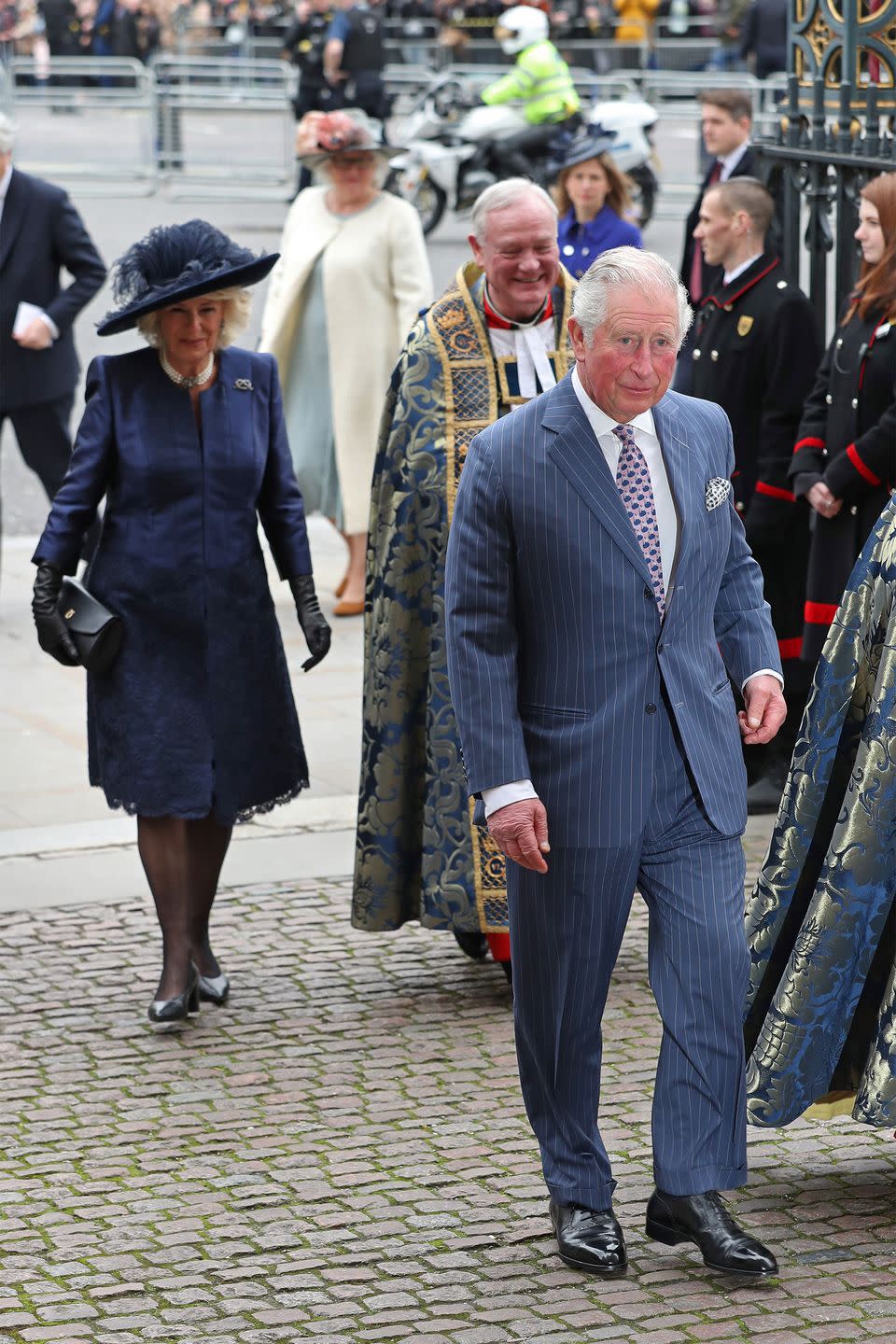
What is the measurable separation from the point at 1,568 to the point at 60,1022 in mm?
4709

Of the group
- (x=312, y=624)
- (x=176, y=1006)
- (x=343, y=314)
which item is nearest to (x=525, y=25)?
(x=343, y=314)

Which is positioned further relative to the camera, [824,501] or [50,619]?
[824,501]

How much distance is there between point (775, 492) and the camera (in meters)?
6.68

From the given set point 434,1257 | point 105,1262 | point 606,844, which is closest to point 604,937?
point 606,844

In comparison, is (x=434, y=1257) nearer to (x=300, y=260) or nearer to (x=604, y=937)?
(x=604, y=937)

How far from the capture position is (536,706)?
3840 mm

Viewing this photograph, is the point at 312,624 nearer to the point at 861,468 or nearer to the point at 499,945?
the point at 499,945

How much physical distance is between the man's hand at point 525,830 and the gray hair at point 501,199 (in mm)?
1775

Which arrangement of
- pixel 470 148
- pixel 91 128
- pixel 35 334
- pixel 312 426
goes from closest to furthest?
pixel 35 334 → pixel 312 426 → pixel 470 148 → pixel 91 128

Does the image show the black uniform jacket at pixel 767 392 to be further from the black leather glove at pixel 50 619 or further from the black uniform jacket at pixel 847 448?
the black leather glove at pixel 50 619

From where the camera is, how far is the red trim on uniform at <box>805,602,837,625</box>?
6.36 metres

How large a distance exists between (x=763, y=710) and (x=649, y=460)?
47 centimetres

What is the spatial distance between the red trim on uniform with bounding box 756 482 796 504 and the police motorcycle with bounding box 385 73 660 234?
10.8m

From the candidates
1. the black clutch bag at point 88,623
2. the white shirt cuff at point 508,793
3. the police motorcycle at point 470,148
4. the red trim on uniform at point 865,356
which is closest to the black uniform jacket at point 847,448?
the red trim on uniform at point 865,356
